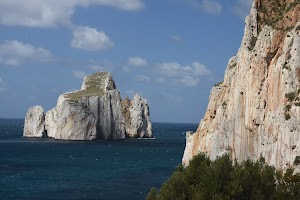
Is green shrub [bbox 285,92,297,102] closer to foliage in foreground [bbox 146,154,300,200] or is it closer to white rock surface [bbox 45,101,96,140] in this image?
foliage in foreground [bbox 146,154,300,200]

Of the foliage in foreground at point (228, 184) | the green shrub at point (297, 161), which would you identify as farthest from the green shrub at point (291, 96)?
the foliage in foreground at point (228, 184)

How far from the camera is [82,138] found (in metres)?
195

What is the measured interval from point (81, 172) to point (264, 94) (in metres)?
55.4

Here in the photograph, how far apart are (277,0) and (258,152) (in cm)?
2560

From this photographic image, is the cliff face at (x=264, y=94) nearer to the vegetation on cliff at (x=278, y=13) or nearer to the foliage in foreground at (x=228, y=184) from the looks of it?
the vegetation on cliff at (x=278, y=13)

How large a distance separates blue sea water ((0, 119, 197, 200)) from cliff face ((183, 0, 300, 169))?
18.9 metres

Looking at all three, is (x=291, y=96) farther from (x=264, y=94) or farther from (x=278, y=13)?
(x=278, y=13)

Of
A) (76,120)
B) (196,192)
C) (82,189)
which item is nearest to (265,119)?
(196,192)

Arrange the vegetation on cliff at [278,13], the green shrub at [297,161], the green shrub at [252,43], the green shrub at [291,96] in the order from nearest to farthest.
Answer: the green shrub at [297,161], the green shrub at [291,96], the vegetation on cliff at [278,13], the green shrub at [252,43]

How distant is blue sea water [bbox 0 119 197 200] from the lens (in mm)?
73500

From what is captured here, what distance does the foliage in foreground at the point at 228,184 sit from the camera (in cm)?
2745

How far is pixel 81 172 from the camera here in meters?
99.5

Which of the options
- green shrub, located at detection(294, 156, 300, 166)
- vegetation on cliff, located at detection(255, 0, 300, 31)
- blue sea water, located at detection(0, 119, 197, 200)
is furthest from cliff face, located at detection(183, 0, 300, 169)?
blue sea water, located at detection(0, 119, 197, 200)

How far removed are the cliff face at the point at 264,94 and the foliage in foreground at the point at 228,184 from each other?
17.4 m
